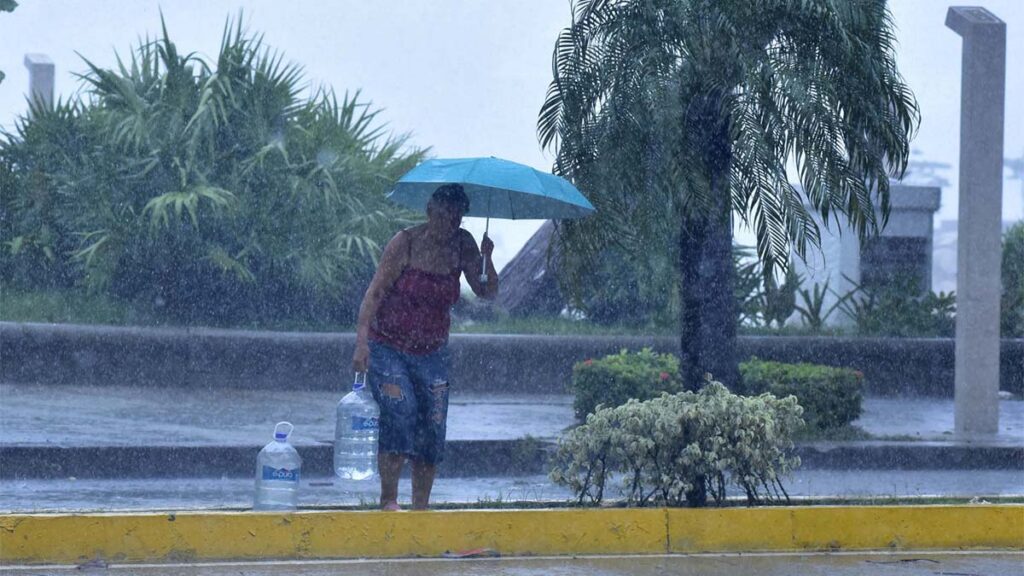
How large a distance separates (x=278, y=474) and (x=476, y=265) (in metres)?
1.45

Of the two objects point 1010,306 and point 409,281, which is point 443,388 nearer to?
point 409,281

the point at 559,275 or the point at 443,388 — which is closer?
the point at 443,388

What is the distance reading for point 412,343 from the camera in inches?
281

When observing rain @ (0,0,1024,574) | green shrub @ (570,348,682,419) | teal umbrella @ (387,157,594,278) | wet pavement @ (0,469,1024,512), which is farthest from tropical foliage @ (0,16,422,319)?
teal umbrella @ (387,157,594,278)

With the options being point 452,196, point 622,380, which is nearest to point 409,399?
point 452,196

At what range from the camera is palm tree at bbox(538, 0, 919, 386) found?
9562 millimetres

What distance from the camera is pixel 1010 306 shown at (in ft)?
60.2

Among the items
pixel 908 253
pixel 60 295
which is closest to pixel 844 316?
pixel 908 253

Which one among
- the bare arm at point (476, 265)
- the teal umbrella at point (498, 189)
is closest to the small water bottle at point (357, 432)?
the bare arm at point (476, 265)

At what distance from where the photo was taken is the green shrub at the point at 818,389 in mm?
12047

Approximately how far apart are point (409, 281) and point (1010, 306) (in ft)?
43.2

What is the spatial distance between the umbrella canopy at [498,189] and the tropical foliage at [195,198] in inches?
360

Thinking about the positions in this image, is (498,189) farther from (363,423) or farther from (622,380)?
(622,380)

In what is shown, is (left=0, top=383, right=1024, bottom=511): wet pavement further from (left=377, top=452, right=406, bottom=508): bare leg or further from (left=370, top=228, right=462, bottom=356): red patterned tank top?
(left=370, top=228, right=462, bottom=356): red patterned tank top
